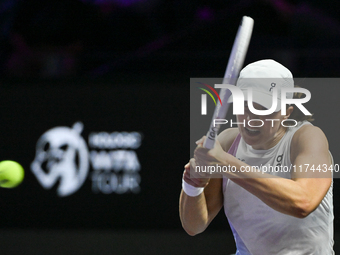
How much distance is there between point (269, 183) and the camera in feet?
5.23

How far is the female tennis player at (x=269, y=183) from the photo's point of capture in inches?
63.5

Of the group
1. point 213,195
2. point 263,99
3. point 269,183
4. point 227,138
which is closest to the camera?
point 269,183

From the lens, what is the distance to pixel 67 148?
4496 mm

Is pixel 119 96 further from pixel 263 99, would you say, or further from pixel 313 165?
pixel 313 165

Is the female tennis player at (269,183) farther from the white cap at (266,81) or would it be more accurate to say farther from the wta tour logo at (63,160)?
the wta tour logo at (63,160)

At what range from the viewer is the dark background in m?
4.40

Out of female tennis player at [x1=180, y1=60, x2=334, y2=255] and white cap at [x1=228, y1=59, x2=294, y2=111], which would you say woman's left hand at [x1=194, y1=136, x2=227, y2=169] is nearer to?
female tennis player at [x1=180, y1=60, x2=334, y2=255]

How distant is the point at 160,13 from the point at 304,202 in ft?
13.8

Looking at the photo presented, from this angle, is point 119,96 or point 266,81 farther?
point 119,96

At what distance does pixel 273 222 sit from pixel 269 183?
40 cm

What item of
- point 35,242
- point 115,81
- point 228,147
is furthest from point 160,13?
point 228,147

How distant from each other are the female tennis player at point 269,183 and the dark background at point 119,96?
2127 millimetres

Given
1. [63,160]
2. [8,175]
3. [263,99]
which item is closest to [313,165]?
[263,99]

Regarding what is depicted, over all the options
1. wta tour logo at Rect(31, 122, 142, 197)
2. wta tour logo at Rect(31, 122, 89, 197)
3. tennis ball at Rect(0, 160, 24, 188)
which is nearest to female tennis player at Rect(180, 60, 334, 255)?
tennis ball at Rect(0, 160, 24, 188)
